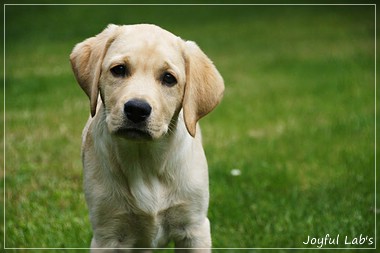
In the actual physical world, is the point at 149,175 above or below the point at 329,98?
above

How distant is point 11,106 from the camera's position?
9.41 meters

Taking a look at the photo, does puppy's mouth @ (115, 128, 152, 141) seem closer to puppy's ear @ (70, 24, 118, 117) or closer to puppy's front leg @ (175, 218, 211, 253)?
puppy's ear @ (70, 24, 118, 117)

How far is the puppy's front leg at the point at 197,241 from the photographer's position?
162 inches

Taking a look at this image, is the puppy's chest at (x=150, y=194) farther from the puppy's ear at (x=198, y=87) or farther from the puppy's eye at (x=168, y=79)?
the puppy's eye at (x=168, y=79)

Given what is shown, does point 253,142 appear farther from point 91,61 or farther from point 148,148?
point 91,61

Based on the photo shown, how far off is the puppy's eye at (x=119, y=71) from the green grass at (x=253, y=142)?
6.05ft

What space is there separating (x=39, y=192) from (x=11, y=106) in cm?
367

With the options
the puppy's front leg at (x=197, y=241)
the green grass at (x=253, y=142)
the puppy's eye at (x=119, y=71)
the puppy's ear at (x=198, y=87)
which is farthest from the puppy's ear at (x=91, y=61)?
the green grass at (x=253, y=142)

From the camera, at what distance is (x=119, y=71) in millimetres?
3748

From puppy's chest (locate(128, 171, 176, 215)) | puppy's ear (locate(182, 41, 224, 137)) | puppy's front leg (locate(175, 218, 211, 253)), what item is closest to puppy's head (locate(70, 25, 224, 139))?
puppy's ear (locate(182, 41, 224, 137))

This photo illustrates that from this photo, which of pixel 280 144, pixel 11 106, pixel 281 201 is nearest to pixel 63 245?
pixel 281 201

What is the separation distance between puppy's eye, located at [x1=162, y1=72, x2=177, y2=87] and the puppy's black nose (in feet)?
0.97

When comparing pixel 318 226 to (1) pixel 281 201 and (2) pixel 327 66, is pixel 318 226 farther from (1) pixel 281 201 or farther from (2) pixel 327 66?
(2) pixel 327 66

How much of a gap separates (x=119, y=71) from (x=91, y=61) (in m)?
0.26
